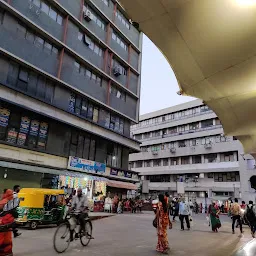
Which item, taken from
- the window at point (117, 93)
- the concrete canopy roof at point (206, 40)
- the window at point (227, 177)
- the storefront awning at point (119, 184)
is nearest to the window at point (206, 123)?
the window at point (227, 177)

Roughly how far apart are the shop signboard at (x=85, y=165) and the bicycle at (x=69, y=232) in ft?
52.8

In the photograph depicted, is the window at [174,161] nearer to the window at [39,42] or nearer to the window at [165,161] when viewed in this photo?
the window at [165,161]

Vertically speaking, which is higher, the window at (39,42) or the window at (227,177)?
the window at (39,42)

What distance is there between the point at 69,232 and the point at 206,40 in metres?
6.51

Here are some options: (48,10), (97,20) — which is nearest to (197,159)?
(97,20)

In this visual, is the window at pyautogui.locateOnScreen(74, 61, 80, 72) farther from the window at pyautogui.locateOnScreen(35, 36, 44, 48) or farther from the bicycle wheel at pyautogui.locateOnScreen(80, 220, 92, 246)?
the bicycle wheel at pyautogui.locateOnScreen(80, 220, 92, 246)

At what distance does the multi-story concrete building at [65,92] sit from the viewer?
20.4 meters

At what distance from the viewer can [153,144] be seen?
2344 inches

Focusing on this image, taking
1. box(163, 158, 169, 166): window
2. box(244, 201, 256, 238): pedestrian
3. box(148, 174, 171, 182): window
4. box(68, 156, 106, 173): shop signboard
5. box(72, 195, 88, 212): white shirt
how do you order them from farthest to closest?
box(163, 158, 169, 166): window → box(148, 174, 171, 182): window → box(68, 156, 106, 173): shop signboard → box(244, 201, 256, 238): pedestrian → box(72, 195, 88, 212): white shirt

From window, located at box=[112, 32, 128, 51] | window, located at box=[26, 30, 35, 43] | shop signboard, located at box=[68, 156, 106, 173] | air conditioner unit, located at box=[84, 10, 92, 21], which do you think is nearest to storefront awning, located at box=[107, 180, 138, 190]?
shop signboard, located at box=[68, 156, 106, 173]

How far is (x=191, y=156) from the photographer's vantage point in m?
51.2

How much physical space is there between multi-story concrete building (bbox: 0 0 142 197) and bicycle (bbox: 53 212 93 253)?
1206 centimetres

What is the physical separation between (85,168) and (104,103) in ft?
25.5

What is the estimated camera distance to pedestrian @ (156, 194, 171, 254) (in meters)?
8.38
